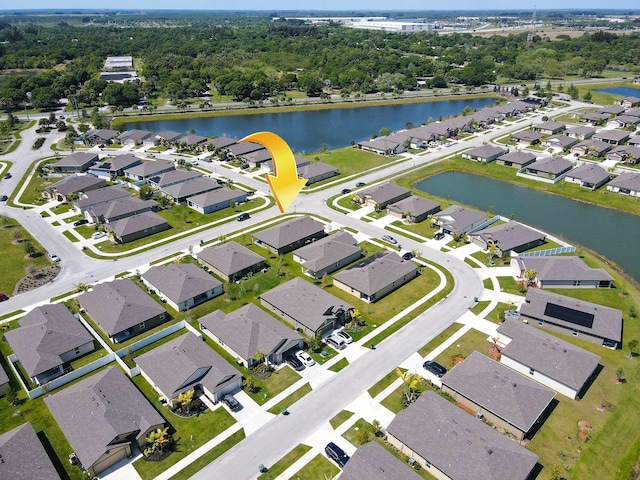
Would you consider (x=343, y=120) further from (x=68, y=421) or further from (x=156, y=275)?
(x=68, y=421)

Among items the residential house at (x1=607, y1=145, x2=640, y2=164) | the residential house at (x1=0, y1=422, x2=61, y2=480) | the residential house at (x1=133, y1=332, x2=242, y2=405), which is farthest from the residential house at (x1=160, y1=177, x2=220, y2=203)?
the residential house at (x1=607, y1=145, x2=640, y2=164)

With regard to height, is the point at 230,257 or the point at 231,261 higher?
the point at 230,257

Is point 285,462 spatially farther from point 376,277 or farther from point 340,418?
point 376,277

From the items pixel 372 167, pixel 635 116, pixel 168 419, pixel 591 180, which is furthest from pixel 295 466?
pixel 635 116

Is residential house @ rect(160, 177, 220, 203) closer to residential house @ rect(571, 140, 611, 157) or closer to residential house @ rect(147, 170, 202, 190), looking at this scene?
residential house @ rect(147, 170, 202, 190)

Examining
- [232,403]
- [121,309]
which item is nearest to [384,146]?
[121,309]

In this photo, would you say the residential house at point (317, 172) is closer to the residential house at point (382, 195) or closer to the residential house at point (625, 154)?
the residential house at point (382, 195)
